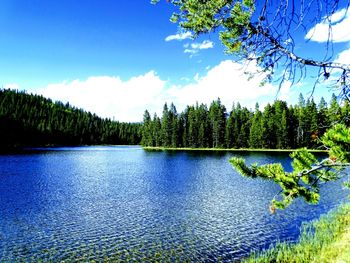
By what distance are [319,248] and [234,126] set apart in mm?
112512

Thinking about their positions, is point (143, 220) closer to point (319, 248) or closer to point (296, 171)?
point (319, 248)

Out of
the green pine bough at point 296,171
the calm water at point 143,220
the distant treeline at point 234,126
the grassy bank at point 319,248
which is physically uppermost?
the distant treeline at point 234,126

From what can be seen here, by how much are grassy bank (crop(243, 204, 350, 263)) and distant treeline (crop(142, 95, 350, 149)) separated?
289 ft

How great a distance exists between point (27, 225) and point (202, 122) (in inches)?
4543

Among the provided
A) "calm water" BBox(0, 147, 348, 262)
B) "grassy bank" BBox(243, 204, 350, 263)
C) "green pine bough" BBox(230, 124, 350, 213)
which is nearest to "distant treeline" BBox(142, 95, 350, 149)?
"calm water" BBox(0, 147, 348, 262)

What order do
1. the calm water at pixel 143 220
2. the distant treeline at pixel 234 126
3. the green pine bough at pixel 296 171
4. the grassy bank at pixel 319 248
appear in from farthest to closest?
1. the distant treeline at pixel 234 126
2. the calm water at pixel 143 220
3. the grassy bank at pixel 319 248
4. the green pine bough at pixel 296 171

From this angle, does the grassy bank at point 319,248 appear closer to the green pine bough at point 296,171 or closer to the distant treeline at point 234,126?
the green pine bough at point 296,171

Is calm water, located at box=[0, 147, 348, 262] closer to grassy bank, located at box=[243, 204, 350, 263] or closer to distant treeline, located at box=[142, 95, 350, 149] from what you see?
grassy bank, located at box=[243, 204, 350, 263]

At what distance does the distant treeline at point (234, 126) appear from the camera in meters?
115

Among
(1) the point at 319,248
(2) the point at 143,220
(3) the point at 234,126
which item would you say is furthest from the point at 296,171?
(3) the point at 234,126

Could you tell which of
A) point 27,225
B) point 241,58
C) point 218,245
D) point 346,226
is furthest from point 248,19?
point 27,225

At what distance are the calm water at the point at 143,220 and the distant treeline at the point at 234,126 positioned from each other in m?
77.1

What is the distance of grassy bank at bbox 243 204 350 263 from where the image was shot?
13898 mm

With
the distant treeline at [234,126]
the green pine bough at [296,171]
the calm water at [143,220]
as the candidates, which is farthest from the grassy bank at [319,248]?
the distant treeline at [234,126]
